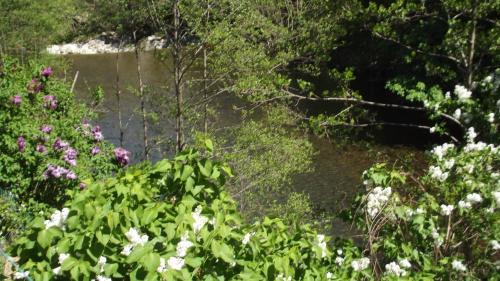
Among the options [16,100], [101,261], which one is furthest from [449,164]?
[16,100]

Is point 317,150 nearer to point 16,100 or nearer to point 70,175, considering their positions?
point 70,175

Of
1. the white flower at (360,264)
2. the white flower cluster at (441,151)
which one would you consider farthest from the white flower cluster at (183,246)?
the white flower cluster at (441,151)

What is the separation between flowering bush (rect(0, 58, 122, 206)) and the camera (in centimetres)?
682

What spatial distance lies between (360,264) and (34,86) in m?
5.63

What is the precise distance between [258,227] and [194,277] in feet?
1.57

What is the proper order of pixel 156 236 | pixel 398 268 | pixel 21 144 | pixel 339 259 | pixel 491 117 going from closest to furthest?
pixel 156 236, pixel 398 268, pixel 339 259, pixel 491 117, pixel 21 144

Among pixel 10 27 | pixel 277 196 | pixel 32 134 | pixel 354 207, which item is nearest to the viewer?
pixel 354 207

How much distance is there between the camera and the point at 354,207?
14.0 feet

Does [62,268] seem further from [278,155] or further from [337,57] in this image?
[337,57]

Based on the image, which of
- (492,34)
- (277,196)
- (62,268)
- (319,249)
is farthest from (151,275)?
(277,196)

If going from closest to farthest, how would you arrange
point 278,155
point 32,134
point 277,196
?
point 32,134, point 278,155, point 277,196

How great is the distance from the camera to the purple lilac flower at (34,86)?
7.54 meters

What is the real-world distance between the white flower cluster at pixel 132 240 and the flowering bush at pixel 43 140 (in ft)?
13.7

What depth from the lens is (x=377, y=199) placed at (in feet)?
12.7
